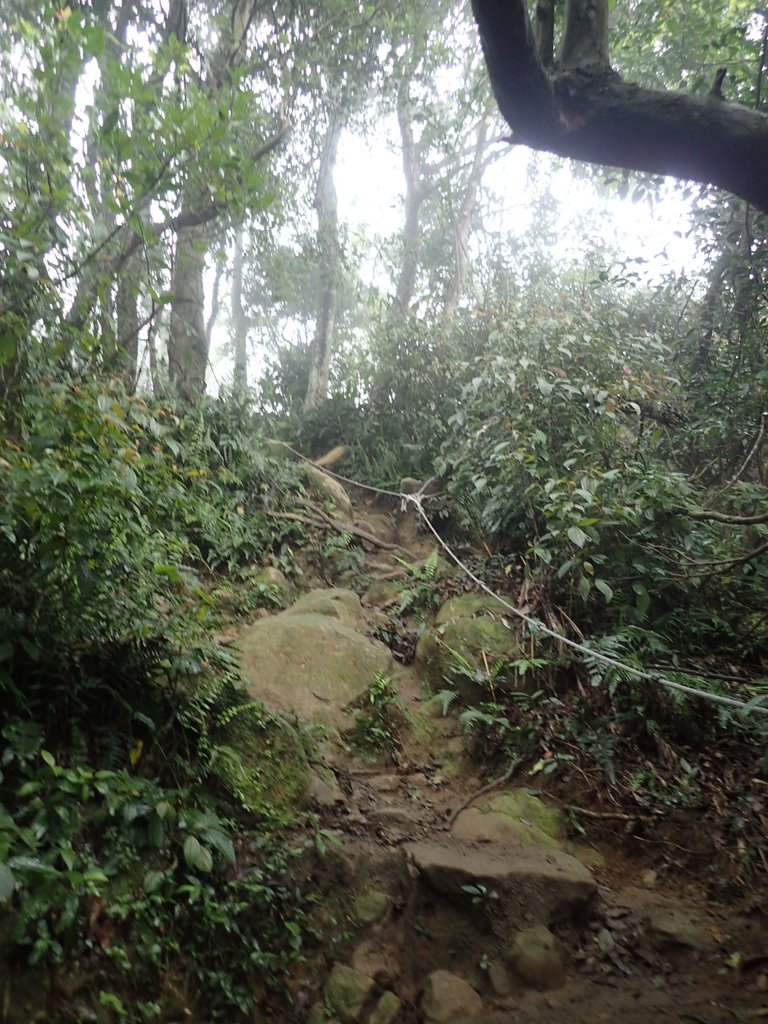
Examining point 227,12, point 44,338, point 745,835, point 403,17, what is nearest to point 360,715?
point 745,835

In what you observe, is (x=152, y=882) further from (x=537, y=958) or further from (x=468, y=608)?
(x=468, y=608)

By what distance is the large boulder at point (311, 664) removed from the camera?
4.40 meters

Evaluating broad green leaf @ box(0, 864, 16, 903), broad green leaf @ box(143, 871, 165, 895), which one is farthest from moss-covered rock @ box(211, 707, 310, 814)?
broad green leaf @ box(0, 864, 16, 903)

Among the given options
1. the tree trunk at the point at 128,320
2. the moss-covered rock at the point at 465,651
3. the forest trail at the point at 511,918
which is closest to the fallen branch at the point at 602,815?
the forest trail at the point at 511,918

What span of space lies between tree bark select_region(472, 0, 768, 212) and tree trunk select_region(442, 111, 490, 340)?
6.17m

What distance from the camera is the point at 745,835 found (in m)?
3.32

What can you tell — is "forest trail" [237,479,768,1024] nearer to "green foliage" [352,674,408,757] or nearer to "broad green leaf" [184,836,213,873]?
"green foliage" [352,674,408,757]

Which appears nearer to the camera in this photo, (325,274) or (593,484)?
(593,484)

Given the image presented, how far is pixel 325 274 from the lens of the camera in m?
11.4

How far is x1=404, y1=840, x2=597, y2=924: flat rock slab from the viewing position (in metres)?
3.07

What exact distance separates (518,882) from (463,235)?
12.4 metres

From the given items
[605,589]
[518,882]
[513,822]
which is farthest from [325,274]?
[518,882]

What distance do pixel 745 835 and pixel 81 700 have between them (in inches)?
136

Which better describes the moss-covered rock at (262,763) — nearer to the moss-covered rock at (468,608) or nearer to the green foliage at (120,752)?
the green foliage at (120,752)
